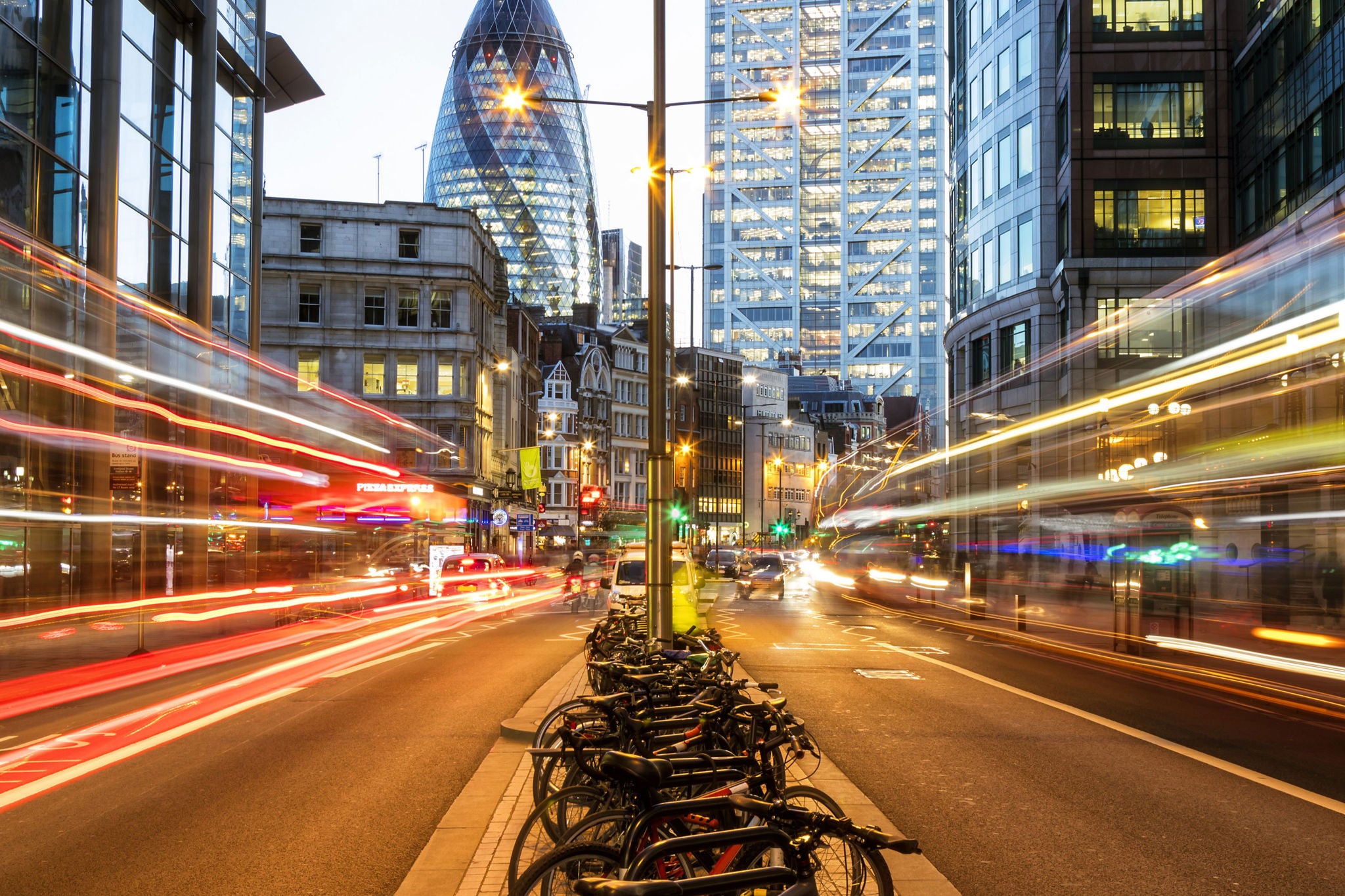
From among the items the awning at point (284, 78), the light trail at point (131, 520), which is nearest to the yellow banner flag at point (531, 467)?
the awning at point (284, 78)

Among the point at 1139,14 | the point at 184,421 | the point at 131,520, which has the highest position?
A: the point at 1139,14

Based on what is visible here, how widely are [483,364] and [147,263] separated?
5070 cm

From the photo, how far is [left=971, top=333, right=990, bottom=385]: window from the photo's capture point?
6875cm

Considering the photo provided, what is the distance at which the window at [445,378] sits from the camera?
270 ft

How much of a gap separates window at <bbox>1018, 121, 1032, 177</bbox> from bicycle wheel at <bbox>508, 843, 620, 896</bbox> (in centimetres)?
6380

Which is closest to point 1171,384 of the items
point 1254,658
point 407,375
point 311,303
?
point 1254,658

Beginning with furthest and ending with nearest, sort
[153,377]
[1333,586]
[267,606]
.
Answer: [153,377]
[1333,586]
[267,606]

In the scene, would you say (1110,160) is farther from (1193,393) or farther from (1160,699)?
(1160,699)

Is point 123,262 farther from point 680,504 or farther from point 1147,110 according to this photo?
point 1147,110

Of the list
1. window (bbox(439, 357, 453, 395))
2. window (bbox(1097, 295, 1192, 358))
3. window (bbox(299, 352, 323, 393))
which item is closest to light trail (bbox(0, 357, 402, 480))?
window (bbox(1097, 295, 1192, 358))

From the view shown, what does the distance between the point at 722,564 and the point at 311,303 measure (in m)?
31.2

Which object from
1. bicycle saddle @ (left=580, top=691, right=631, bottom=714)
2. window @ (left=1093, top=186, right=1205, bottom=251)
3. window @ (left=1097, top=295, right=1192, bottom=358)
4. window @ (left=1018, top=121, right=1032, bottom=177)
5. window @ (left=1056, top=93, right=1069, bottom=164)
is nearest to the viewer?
bicycle saddle @ (left=580, top=691, right=631, bottom=714)

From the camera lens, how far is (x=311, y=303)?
81.9m

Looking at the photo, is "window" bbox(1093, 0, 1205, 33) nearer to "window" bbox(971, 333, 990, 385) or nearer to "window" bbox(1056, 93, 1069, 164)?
"window" bbox(1056, 93, 1069, 164)
